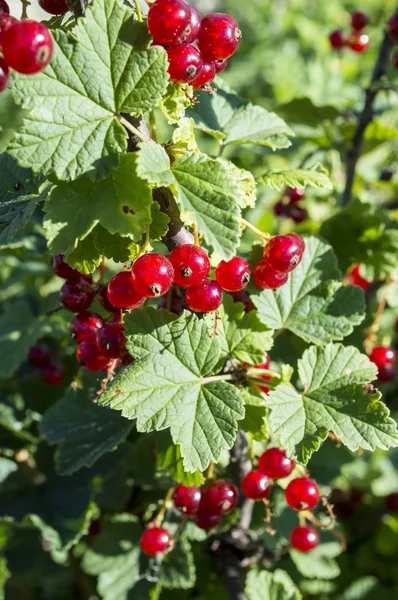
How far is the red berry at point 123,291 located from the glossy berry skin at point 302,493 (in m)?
0.60

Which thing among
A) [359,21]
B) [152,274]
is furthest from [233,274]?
[359,21]

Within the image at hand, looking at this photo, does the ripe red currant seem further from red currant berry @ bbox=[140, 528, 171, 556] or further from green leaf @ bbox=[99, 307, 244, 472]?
green leaf @ bbox=[99, 307, 244, 472]

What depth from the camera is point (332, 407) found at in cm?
125

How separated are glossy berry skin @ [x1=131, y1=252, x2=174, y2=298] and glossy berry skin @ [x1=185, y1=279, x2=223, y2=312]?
0.09 meters

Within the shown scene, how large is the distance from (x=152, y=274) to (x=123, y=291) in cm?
11

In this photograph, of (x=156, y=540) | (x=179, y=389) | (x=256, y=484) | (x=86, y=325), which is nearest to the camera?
(x=179, y=389)

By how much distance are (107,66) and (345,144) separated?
4.89 ft

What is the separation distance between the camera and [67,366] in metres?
2.34

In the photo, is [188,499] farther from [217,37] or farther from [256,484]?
[217,37]

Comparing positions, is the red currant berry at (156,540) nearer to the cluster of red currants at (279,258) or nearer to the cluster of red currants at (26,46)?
the cluster of red currants at (279,258)

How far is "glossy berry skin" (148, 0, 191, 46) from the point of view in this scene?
1.00 meters

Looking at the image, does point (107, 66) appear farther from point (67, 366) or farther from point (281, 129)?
point (67, 366)

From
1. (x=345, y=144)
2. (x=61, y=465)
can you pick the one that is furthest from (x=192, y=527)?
(x=345, y=144)

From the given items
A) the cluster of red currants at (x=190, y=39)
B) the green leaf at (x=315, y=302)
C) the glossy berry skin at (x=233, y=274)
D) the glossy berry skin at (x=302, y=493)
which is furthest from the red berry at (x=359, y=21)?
the glossy berry skin at (x=302, y=493)
